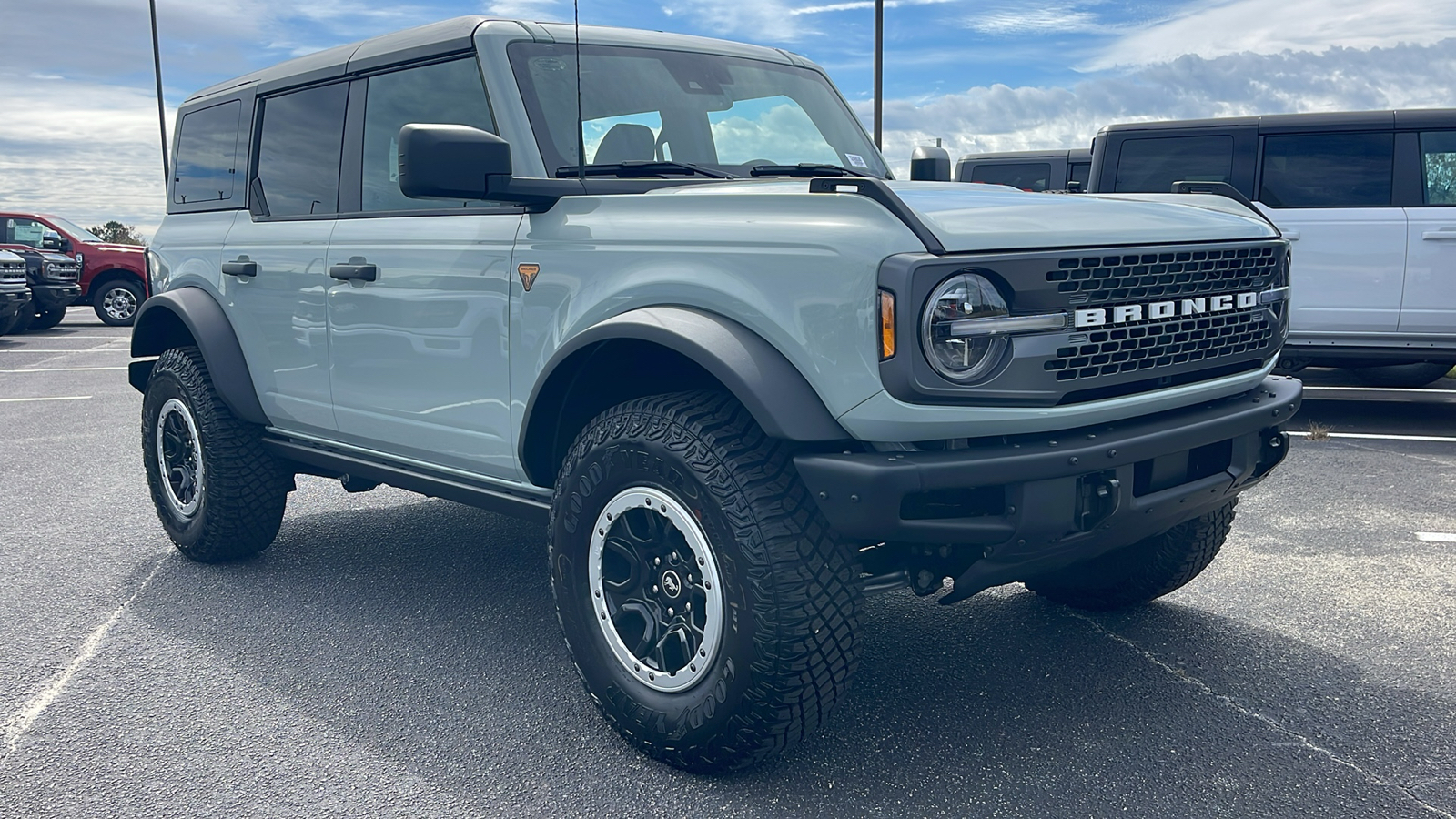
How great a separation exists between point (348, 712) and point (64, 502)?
3796mm

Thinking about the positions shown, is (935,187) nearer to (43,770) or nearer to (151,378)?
(43,770)

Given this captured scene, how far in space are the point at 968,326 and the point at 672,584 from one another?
1016mm

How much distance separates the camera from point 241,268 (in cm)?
471

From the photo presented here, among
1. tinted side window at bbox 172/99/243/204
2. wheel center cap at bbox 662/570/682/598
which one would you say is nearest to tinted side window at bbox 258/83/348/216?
tinted side window at bbox 172/99/243/204

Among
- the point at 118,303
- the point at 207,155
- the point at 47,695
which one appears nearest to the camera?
the point at 47,695

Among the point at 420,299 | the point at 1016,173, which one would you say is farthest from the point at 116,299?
the point at 420,299

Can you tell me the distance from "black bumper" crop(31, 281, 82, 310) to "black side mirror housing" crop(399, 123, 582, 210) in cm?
1974

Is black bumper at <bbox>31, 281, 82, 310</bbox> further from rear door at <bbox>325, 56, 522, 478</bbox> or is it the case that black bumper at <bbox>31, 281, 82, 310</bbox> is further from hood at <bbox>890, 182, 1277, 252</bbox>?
hood at <bbox>890, 182, 1277, 252</bbox>

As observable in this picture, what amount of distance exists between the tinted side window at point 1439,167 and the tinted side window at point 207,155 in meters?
7.64

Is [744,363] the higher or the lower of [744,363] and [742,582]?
the higher

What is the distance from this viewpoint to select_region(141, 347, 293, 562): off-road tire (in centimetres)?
485

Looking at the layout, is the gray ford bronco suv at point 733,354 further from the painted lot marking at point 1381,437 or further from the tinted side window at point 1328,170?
the tinted side window at point 1328,170

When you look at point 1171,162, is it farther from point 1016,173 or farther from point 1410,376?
point 1016,173

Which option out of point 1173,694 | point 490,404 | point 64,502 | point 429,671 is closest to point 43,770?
point 429,671
